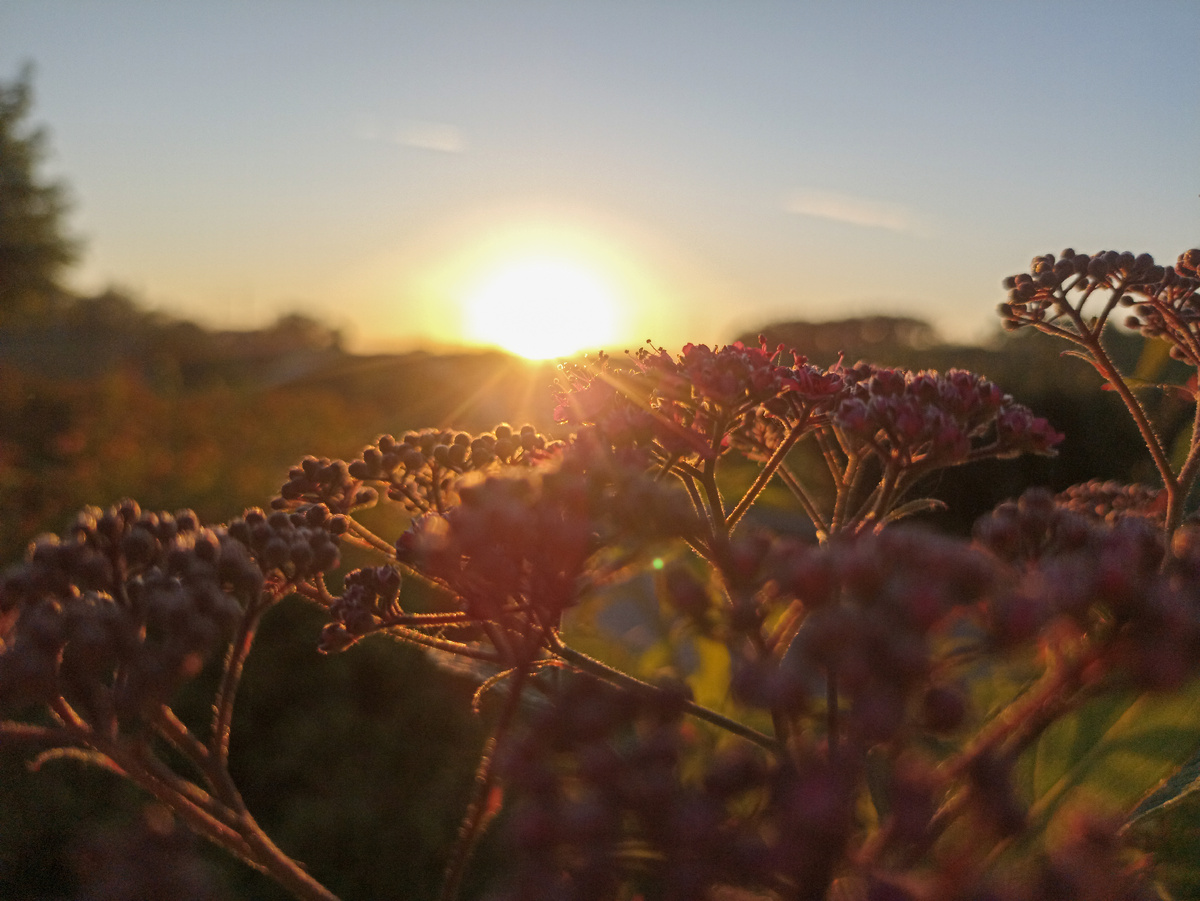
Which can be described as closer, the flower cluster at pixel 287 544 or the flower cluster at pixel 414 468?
the flower cluster at pixel 287 544

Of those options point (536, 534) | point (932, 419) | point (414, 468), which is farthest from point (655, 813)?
point (414, 468)

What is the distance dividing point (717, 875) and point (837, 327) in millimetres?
26843

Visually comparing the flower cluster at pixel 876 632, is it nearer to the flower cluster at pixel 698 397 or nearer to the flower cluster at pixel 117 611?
the flower cluster at pixel 698 397

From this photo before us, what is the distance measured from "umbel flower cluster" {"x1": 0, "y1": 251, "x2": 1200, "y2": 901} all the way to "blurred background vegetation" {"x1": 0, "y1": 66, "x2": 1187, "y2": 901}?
0.91 feet

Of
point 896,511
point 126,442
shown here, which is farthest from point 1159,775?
point 126,442

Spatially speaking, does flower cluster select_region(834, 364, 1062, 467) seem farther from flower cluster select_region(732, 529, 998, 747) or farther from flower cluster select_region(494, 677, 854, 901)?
flower cluster select_region(494, 677, 854, 901)

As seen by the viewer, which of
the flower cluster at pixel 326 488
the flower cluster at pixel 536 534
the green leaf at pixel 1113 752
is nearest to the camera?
the flower cluster at pixel 536 534

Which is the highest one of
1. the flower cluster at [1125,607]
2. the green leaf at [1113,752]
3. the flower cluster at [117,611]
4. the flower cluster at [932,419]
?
the flower cluster at [932,419]

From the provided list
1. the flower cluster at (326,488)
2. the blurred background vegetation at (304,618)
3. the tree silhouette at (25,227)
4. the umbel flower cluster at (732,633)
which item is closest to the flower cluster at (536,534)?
the umbel flower cluster at (732,633)

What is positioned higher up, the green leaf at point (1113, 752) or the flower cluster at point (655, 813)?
the flower cluster at point (655, 813)

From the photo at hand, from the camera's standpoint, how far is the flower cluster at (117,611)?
118 cm

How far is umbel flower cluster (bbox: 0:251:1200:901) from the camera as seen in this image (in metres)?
0.85

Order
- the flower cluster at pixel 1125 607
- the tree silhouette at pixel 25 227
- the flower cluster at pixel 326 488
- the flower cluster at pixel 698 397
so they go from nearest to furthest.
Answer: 1. the flower cluster at pixel 1125 607
2. the flower cluster at pixel 698 397
3. the flower cluster at pixel 326 488
4. the tree silhouette at pixel 25 227

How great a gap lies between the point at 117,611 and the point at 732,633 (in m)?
0.90
